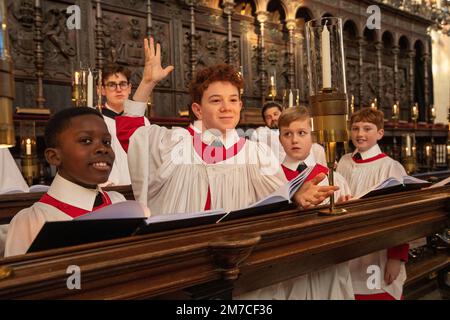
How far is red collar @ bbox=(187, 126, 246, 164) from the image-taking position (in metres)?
2.02

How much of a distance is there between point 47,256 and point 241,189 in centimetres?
117

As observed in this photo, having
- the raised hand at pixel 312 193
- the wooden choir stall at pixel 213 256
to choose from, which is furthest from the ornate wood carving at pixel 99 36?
the wooden choir stall at pixel 213 256

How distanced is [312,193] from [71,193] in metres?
0.83

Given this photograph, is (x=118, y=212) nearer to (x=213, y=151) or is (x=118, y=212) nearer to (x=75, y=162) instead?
(x=75, y=162)

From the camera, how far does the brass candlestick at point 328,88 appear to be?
1.62m

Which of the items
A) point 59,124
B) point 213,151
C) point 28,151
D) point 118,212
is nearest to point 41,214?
point 59,124

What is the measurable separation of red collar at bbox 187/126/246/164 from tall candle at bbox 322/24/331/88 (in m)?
0.56

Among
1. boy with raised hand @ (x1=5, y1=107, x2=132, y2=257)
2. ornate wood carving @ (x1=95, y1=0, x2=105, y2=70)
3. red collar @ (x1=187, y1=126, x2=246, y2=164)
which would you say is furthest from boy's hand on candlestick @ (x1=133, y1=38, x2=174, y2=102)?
ornate wood carving @ (x1=95, y1=0, x2=105, y2=70)

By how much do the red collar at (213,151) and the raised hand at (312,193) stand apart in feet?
1.57

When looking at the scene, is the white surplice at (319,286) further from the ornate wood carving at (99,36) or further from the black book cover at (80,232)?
the ornate wood carving at (99,36)

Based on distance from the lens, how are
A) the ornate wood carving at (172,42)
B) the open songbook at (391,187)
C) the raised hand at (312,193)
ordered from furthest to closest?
the ornate wood carving at (172,42), the open songbook at (391,187), the raised hand at (312,193)

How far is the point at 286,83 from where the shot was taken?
883cm

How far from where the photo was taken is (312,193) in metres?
1.57
